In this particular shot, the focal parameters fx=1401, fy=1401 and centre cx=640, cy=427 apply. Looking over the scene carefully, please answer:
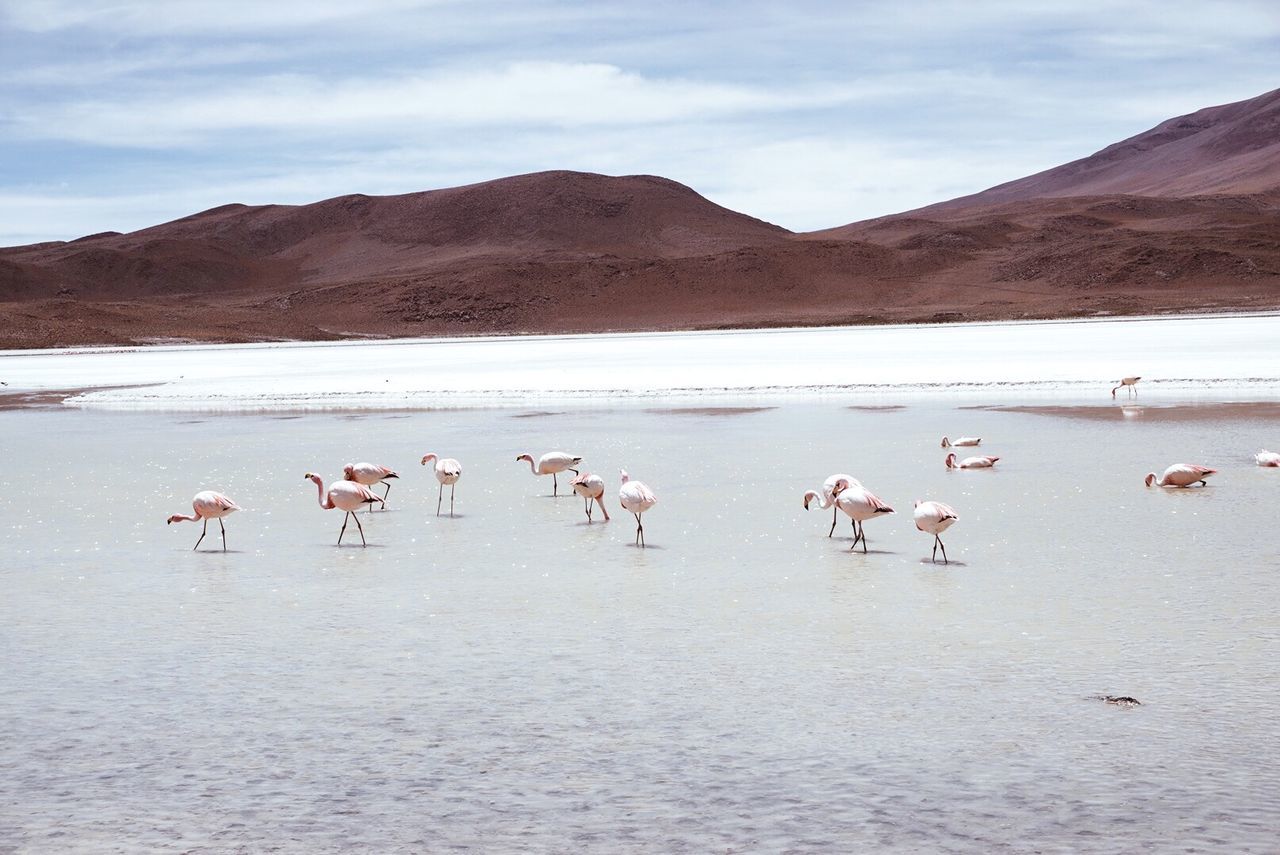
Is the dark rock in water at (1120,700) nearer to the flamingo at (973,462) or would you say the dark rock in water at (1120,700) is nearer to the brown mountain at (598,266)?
the flamingo at (973,462)

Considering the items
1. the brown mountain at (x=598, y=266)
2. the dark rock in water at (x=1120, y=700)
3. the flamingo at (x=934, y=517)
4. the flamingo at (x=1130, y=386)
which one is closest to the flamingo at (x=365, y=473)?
the flamingo at (x=934, y=517)

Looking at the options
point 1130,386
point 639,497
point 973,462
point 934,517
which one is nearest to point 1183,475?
point 973,462

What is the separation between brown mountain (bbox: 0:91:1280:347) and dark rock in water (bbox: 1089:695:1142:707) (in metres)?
68.9

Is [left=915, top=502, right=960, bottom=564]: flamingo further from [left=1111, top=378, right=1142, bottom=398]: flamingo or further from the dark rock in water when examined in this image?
[left=1111, top=378, right=1142, bottom=398]: flamingo

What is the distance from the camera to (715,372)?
30.0 metres

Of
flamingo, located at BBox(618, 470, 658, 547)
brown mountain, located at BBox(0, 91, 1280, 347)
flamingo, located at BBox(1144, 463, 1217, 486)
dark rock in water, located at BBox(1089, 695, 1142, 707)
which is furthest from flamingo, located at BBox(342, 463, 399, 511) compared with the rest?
brown mountain, located at BBox(0, 91, 1280, 347)

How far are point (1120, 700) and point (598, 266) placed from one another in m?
106

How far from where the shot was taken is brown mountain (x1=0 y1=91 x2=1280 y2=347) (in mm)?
86125

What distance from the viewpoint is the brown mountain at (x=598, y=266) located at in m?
86.1

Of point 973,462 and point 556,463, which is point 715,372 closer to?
point 973,462

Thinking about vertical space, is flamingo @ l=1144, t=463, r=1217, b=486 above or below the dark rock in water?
above

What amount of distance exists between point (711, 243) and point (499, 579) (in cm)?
14002

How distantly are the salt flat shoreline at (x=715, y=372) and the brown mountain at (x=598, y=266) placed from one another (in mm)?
30360

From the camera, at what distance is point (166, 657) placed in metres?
6.08
